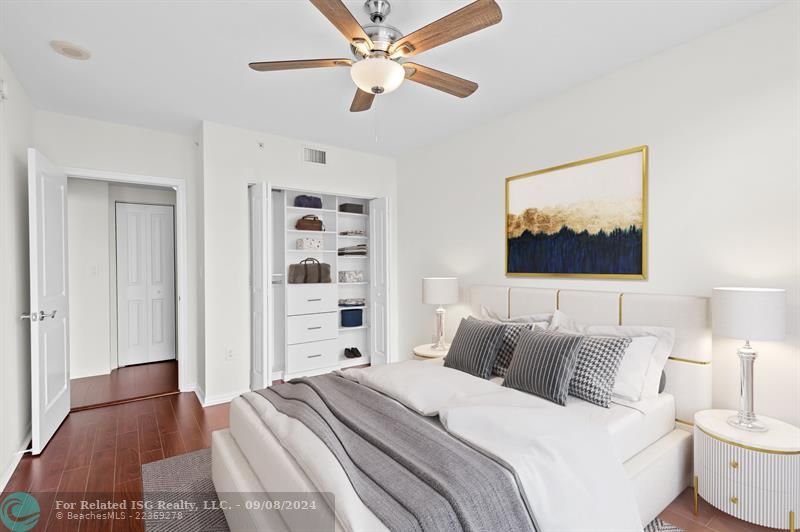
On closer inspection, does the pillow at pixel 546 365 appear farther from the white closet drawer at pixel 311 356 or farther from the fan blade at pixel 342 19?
the white closet drawer at pixel 311 356

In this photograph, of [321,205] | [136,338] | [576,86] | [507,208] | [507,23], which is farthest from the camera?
[136,338]

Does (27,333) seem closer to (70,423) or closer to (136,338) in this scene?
Answer: (70,423)

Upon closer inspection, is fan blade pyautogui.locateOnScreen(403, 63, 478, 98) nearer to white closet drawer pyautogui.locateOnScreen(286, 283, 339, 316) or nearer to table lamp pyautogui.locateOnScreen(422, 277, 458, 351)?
table lamp pyautogui.locateOnScreen(422, 277, 458, 351)

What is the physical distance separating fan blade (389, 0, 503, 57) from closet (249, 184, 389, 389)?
2443 millimetres

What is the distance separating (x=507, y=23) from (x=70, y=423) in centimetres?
442

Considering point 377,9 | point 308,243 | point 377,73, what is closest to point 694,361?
point 377,73

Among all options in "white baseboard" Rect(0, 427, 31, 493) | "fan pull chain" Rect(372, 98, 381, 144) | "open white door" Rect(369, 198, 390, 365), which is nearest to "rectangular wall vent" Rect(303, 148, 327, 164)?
"fan pull chain" Rect(372, 98, 381, 144)

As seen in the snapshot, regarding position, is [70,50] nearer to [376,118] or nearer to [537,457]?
[376,118]

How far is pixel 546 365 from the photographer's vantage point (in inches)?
88.4

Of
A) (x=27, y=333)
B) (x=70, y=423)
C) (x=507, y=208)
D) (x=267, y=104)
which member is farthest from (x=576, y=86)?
(x=70, y=423)

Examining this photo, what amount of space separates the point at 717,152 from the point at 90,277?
5.94 metres

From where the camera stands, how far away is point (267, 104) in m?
3.29

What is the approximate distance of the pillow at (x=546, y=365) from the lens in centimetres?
217

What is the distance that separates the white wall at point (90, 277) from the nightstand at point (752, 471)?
5696mm
